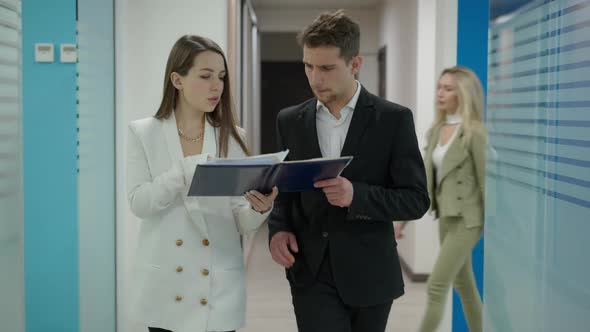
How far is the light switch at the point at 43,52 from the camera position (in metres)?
2.79

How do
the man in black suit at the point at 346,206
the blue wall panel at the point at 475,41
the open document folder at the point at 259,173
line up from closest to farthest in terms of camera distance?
the open document folder at the point at 259,173 → the man in black suit at the point at 346,206 → the blue wall panel at the point at 475,41

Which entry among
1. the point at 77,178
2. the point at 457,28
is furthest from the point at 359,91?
the point at 457,28

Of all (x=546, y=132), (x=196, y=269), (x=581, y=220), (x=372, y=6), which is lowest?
(x=196, y=269)

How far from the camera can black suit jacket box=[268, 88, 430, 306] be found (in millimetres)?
2043

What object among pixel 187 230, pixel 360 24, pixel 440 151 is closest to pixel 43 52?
pixel 187 230

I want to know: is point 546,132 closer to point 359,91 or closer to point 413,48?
point 359,91

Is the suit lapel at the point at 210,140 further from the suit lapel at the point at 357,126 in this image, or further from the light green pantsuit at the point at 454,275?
the light green pantsuit at the point at 454,275

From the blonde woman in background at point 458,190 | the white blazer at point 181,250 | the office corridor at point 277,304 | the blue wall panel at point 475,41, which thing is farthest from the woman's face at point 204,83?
the office corridor at point 277,304

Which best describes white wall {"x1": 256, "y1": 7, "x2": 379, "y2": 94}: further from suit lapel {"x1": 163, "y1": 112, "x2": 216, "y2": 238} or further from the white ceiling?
suit lapel {"x1": 163, "y1": 112, "x2": 216, "y2": 238}

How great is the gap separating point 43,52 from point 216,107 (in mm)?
1071

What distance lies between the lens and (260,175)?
1.80 m

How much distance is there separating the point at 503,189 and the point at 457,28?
1662 millimetres

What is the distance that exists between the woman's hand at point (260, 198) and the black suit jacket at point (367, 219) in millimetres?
169

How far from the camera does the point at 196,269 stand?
209cm
